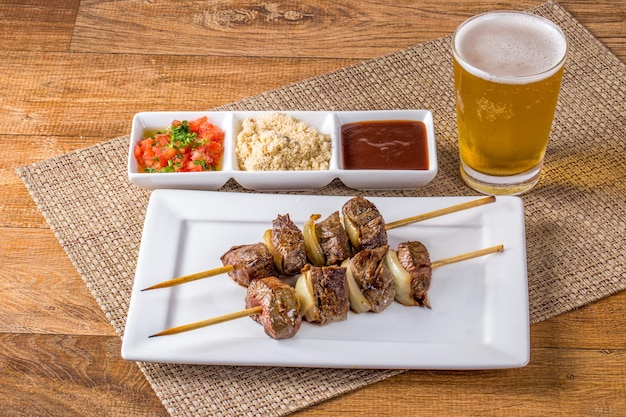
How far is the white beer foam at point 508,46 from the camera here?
2643 millimetres

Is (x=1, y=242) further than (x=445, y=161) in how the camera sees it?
No

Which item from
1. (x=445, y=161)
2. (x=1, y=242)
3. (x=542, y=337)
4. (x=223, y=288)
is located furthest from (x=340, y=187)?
(x=1, y=242)

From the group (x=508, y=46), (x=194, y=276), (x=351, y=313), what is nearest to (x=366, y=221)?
(x=351, y=313)

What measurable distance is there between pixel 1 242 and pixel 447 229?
57.7 inches

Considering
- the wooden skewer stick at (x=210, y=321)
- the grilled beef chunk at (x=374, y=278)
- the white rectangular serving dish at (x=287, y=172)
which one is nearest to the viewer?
the wooden skewer stick at (x=210, y=321)

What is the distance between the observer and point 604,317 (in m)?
2.62

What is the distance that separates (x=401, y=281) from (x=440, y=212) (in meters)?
0.33

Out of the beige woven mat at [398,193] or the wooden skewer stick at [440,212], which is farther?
the wooden skewer stick at [440,212]

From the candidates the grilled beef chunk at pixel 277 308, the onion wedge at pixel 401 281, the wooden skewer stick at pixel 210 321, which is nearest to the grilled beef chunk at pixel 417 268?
the onion wedge at pixel 401 281

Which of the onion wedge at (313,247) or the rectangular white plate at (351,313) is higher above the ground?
the onion wedge at (313,247)

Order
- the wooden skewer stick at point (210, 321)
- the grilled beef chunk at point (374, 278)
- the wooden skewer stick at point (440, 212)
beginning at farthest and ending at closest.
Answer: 1. the wooden skewer stick at point (440, 212)
2. the grilled beef chunk at point (374, 278)
3. the wooden skewer stick at point (210, 321)

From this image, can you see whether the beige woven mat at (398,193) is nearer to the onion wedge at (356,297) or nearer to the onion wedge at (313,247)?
the onion wedge at (356,297)

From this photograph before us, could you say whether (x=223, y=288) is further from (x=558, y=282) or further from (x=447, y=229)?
(x=558, y=282)

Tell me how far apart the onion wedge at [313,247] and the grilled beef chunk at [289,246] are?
0.09ft
